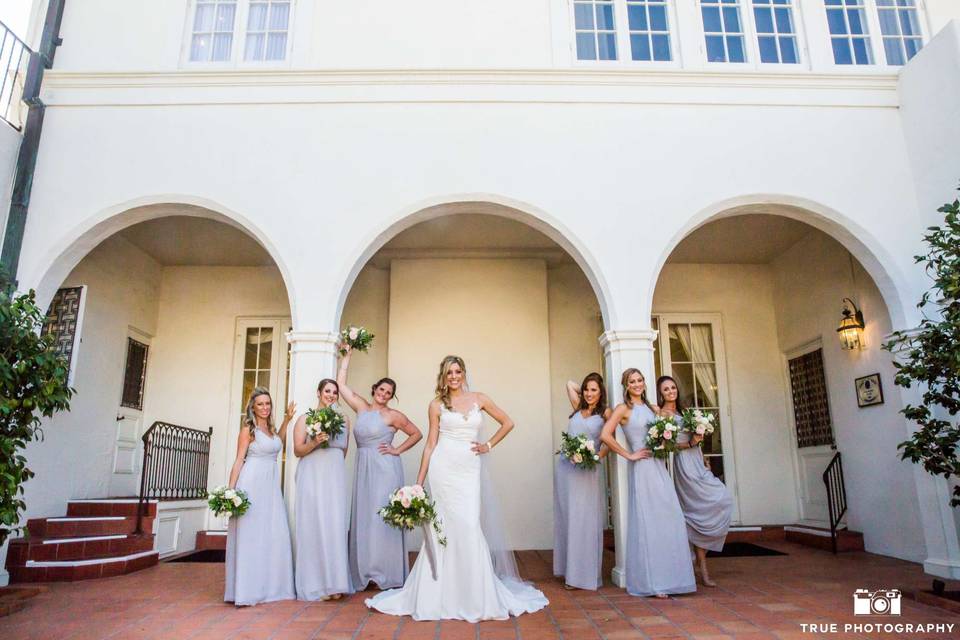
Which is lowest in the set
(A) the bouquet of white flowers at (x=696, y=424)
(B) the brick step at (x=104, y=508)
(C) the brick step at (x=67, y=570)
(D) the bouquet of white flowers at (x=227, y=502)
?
(C) the brick step at (x=67, y=570)

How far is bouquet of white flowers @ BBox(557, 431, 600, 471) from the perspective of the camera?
4855 mm

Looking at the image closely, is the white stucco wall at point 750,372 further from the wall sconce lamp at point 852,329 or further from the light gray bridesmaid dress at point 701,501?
the light gray bridesmaid dress at point 701,501

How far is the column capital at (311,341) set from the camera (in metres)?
5.22

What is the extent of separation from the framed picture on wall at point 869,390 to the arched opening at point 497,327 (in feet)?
9.53

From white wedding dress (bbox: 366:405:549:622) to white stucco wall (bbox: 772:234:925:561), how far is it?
4.15m

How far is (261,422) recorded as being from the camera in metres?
4.90

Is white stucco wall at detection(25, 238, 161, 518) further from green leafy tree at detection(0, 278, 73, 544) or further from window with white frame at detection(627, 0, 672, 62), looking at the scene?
window with white frame at detection(627, 0, 672, 62)

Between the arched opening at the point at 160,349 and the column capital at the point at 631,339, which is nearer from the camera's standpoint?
the column capital at the point at 631,339

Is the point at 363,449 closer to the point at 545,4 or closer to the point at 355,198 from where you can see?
the point at 355,198

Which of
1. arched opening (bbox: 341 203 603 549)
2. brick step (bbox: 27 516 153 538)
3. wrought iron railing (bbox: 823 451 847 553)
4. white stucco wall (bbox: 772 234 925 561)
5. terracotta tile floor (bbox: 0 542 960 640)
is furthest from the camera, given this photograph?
arched opening (bbox: 341 203 603 549)

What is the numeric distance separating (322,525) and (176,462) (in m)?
3.68

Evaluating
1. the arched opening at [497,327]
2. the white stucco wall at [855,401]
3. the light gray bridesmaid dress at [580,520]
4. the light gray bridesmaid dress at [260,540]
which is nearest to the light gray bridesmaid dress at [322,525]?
the light gray bridesmaid dress at [260,540]

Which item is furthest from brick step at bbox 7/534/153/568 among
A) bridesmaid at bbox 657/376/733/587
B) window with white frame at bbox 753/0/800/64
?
window with white frame at bbox 753/0/800/64

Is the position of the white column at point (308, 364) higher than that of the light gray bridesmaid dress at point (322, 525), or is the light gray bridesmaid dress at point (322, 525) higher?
the white column at point (308, 364)
